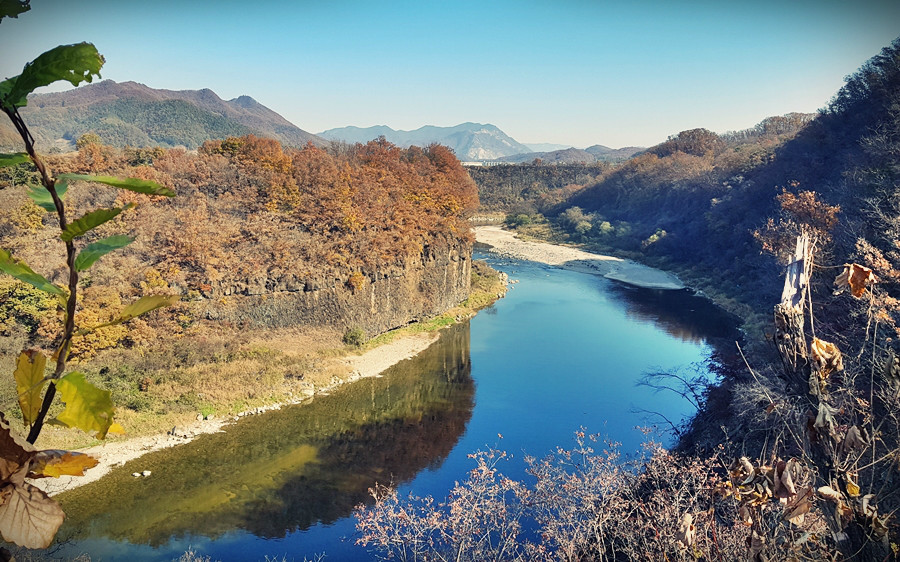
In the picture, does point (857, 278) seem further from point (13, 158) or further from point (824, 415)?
point (13, 158)

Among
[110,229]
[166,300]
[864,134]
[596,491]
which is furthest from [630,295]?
[166,300]

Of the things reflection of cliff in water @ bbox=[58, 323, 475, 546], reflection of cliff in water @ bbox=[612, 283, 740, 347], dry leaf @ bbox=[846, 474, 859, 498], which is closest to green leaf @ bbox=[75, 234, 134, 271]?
dry leaf @ bbox=[846, 474, 859, 498]

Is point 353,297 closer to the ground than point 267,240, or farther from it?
closer to the ground

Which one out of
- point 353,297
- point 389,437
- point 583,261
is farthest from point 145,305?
point 583,261

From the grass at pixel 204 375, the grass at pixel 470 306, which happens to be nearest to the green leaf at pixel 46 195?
the grass at pixel 204 375

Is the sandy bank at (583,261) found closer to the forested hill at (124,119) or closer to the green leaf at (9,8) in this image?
the forested hill at (124,119)

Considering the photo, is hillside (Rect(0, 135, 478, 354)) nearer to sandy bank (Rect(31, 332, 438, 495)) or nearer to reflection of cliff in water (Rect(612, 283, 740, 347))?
sandy bank (Rect(31, 332, 438, 495))
